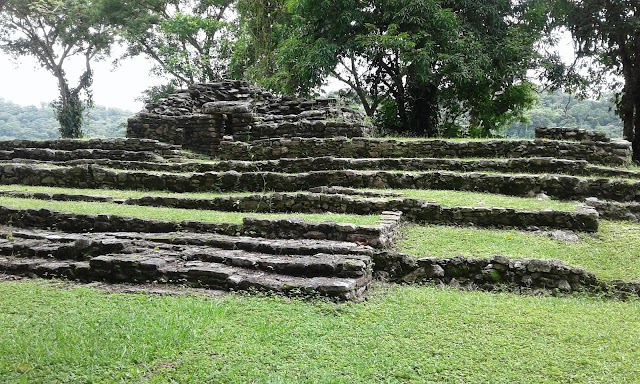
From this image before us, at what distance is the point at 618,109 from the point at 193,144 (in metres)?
15.2

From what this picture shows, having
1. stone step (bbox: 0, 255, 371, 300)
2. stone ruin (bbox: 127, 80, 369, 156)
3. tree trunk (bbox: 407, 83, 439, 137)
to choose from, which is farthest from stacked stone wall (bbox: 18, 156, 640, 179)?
tree trunk (bbox: 407, 83, 439, 137)

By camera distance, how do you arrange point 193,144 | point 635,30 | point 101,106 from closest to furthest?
point 635,30 < point 193,144 < point 101,106

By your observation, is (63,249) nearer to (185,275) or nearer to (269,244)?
(185,275)

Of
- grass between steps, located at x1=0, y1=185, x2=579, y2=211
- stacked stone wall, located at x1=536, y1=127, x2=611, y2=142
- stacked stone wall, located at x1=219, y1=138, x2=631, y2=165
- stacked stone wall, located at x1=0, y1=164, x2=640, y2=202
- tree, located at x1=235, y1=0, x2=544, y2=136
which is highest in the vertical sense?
tree, located at x1=235, y1=0, x2=544, y2=136

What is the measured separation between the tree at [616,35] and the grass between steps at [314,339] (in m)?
12.3

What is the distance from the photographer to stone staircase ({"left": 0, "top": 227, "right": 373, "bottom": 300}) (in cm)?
563

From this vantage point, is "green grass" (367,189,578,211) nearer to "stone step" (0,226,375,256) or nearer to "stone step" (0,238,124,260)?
"stone step" (0,226,375,256)

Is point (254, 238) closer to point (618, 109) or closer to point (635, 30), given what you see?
point (635, 30)

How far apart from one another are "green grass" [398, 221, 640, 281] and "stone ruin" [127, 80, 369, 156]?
6.50 metres

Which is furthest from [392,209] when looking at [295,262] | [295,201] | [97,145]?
[97,145]

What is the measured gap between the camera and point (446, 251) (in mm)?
6664

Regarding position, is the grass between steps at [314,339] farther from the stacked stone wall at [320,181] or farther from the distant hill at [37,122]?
the distant hill at [37,122]

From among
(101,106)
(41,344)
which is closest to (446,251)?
(41,344)

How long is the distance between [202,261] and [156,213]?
3.02 metres
